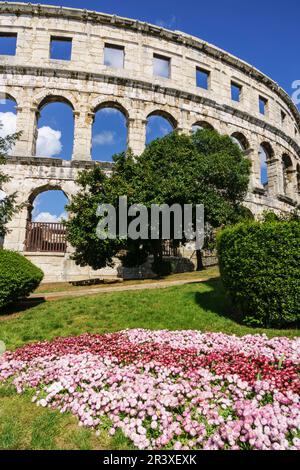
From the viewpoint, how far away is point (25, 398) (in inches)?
180

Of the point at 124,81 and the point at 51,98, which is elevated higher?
the point at 124,81

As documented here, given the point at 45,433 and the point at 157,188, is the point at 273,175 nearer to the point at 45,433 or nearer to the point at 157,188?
the point at 157,188

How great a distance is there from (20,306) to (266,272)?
852cm

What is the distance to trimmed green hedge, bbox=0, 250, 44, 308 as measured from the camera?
33.5ft

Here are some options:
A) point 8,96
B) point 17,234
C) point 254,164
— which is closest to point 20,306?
point 17,234

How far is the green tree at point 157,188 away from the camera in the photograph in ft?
51.3

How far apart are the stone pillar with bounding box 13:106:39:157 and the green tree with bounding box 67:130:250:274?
22.7 feet

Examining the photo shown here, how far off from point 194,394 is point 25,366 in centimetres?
322

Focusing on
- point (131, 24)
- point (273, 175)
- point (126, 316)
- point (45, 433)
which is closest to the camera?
point (45, 433)

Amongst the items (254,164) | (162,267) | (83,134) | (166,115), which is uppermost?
(166,115)

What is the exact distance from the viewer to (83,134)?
22422 mm

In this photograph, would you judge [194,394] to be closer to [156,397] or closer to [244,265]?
[156,397]

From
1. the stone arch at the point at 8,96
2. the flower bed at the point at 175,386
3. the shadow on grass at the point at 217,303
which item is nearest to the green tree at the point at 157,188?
the shadow on grass at the point at 217,303

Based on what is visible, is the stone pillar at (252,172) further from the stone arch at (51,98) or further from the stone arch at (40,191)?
the stone arch at (51,98)
